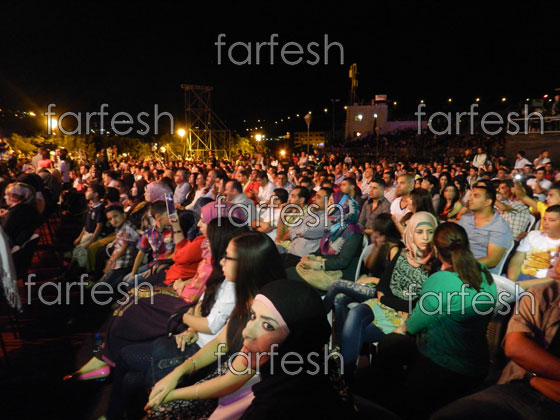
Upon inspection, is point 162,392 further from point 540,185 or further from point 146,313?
point 540,185

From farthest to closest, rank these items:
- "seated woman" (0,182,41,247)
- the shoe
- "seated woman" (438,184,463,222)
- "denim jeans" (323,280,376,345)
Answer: "seated woman" (438,184,463,222) → "seated woman" (0,182,41,247) → "denim jeans" (323,280,376,345) → the shoe

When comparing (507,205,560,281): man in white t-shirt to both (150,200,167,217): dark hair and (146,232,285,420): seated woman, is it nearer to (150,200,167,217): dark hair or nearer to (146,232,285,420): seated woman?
(146,232,285,420): seated woman

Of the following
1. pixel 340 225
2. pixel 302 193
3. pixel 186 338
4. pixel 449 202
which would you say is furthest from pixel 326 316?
pixel 449 202

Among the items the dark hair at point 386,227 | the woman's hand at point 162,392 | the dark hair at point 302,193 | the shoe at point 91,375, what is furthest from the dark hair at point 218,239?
the dark hair at point 302,193

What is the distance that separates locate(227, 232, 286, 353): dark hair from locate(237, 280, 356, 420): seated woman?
464 mm

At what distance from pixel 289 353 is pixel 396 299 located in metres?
1.61

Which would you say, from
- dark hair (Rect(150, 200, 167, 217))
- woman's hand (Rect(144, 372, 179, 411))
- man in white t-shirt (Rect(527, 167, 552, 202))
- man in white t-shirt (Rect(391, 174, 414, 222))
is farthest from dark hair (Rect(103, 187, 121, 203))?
man in white t-shirt (Rect(527, 167, 552, 202))

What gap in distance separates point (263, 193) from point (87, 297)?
13.1 feet

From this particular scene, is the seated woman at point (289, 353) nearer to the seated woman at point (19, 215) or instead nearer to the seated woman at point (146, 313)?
the seated woman at point (146, 313)

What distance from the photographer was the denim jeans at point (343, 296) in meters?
3.10

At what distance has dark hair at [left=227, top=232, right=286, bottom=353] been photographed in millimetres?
2014

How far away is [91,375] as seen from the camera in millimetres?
2969

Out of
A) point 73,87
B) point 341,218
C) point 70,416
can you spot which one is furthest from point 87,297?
point 73,87

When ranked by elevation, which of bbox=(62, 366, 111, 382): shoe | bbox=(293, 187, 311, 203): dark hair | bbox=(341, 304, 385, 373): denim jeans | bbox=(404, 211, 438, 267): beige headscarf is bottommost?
bbox=(62, 366, 111, 382): shoe
